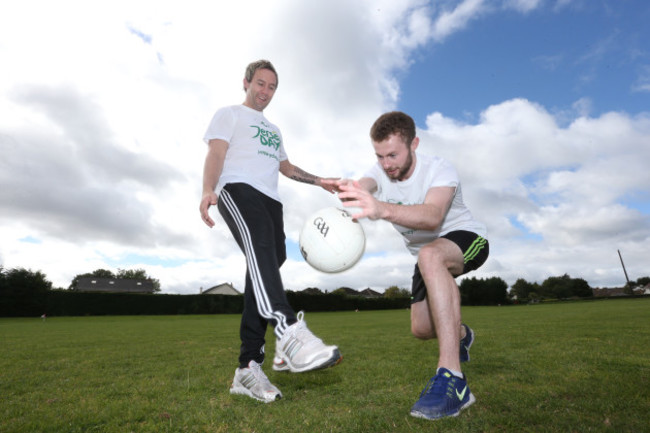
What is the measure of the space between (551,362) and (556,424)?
108 inches

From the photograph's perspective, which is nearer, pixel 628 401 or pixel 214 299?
pixel 628 401

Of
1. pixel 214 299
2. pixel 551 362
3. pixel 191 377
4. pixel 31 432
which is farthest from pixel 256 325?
pixel 214 299

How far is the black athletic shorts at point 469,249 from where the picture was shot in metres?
3.74

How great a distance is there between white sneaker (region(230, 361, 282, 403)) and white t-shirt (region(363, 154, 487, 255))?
191 cm

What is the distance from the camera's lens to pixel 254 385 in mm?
3391

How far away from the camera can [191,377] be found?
4496 millimetres

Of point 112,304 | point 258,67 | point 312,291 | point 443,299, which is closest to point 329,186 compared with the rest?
point 258,67

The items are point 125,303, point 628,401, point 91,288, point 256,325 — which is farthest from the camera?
point 91,288

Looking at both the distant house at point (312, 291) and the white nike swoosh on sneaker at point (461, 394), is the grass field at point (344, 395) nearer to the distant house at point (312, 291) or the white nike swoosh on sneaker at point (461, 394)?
the white nike swoosh on sneaker at point (461, 394)

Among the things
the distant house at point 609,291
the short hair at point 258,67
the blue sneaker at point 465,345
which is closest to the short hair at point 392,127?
the short hair at point 258,67

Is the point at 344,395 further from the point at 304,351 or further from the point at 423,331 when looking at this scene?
the point at 423,331

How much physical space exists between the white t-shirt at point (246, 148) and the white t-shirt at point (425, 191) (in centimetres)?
109

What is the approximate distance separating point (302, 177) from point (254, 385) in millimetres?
2332

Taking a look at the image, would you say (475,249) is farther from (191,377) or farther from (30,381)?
(30,381)
